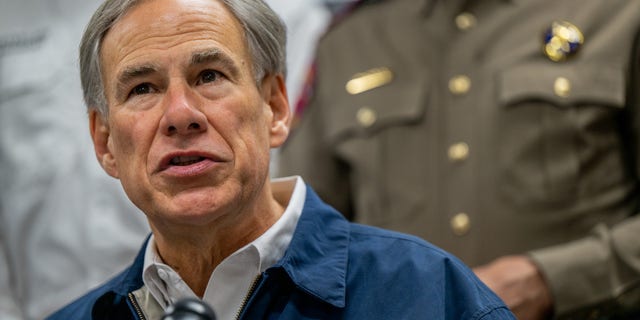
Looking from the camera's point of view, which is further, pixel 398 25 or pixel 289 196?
pixel 398 25

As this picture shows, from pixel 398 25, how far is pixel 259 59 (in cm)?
108

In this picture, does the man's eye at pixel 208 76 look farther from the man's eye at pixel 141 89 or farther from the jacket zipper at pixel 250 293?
the jacket zipper at pixel 250 293

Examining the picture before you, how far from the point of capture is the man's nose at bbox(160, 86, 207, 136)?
200cm

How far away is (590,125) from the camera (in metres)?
2.84

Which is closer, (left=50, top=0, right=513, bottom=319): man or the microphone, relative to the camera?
the microphone

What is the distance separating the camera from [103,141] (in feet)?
7.51

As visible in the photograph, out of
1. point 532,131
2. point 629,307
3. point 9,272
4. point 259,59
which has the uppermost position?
point 259,59

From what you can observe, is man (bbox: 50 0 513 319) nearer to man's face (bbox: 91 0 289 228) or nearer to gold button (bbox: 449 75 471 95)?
man's face (bbox: 91 0 289 228)

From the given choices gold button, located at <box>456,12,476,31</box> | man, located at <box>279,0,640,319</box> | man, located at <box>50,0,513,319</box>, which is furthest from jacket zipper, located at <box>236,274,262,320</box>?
gold button, located at <box>456,12,476,31</box>

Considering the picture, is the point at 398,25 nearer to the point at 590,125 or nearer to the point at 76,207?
the point at 590,125

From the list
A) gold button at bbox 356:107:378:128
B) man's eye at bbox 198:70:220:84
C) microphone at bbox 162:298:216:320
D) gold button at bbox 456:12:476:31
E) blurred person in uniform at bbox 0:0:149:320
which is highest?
man's eye at bbox 198:70:220:84

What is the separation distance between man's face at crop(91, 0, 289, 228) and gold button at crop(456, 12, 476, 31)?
3.39 ft

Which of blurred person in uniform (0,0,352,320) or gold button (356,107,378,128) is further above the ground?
gold button (356,107,378,128)

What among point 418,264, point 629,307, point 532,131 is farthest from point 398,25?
point 418,264
